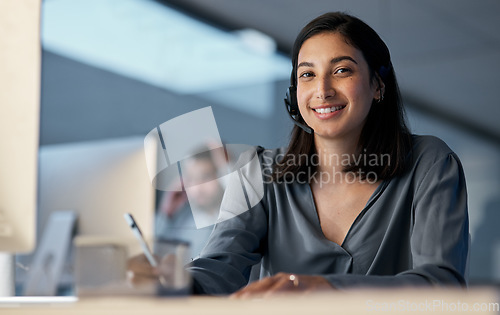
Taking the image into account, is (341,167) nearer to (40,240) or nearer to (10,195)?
(10,195)

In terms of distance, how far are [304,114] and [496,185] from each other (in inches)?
112

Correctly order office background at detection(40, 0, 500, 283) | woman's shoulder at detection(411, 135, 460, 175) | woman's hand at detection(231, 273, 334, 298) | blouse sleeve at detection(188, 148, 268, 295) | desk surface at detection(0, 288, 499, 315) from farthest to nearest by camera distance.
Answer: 1. office background at detection(40, 0, 500, 283)
2. woman's shoulder at detection(411, 135, 460, 175)
3. blouse sleeve at detection(188, 148, 268, 295)
4. woman's hand at detection(231, 273, 334, 298)
5. desk surface at detection(0, 288, 499, 315)

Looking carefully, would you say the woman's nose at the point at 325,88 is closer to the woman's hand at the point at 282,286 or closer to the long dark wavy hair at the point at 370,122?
the long dark wavy hair at the point at 370,122

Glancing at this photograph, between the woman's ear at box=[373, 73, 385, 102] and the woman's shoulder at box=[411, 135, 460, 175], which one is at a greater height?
the woman's ear at box=[373, 73, 385, 102]

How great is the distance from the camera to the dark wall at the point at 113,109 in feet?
14.5

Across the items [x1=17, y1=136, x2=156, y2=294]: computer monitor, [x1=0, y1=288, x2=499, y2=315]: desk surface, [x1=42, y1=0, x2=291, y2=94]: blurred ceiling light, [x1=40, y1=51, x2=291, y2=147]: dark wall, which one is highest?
[x1=42, y1=0, x2=291, y2=94]: blurred ceiling light

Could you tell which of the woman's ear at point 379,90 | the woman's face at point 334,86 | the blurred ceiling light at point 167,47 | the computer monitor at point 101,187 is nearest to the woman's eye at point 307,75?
the woman's face at point 334,86

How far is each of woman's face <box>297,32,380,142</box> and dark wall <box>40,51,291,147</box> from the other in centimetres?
289

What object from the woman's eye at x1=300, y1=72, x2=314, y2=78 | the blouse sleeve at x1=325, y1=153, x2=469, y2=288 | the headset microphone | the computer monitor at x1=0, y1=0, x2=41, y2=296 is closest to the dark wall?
the headset microphone

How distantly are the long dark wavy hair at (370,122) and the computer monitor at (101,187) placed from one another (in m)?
0.52

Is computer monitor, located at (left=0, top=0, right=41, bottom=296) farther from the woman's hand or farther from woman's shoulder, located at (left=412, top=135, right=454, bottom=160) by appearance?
woman's shoulder, located at (left=412, top=135, right=454, bottom=160)

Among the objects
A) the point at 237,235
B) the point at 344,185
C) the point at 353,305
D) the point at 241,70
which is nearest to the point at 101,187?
the point at 237,235

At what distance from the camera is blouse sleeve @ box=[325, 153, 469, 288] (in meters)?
1.06

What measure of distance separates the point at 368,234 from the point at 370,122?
0.32 metres
